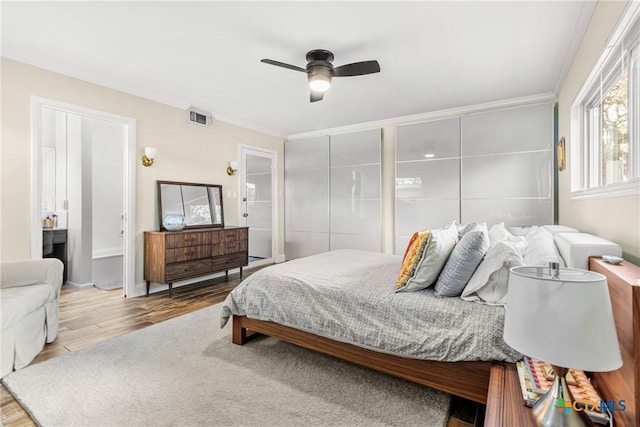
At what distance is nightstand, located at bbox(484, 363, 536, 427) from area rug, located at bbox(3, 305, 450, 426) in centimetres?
49

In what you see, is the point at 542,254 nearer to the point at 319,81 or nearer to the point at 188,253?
the point at 319,81

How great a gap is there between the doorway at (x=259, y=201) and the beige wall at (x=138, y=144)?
0.17 meters

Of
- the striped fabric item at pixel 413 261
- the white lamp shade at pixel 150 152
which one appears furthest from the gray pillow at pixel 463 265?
the white lamp shade at pixel 150 152

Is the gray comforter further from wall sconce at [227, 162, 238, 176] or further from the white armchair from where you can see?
wall sconce at [227, 162, 238, 176]

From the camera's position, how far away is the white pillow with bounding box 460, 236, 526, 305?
164 centimetres

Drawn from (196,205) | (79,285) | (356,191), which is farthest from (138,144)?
(356,191)

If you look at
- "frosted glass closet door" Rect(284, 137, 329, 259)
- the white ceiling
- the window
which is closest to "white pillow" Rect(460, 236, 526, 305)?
the window

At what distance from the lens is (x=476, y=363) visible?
1559 mm

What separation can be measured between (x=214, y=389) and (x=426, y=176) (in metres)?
3.91

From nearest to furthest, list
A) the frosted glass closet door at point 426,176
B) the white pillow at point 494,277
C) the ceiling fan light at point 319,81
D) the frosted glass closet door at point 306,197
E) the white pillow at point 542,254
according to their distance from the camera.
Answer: the white pillow at point 542,254
the white pillow at point 494,277
the ceiling fan light at point 319,81
the frosted glass closet door at point 426,176
the frosted glass closet door at point 306,197

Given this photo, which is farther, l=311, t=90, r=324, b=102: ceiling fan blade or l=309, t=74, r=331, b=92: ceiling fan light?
l=311, t=90, r=324, b=102: ceiling fan blade

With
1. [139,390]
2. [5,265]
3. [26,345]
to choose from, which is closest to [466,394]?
[139,390]

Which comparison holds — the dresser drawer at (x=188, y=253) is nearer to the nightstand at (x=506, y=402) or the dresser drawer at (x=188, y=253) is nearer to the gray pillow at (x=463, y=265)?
the gray pillow at (x=463, y=265)

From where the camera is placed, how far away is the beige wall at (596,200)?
4.73 ft
